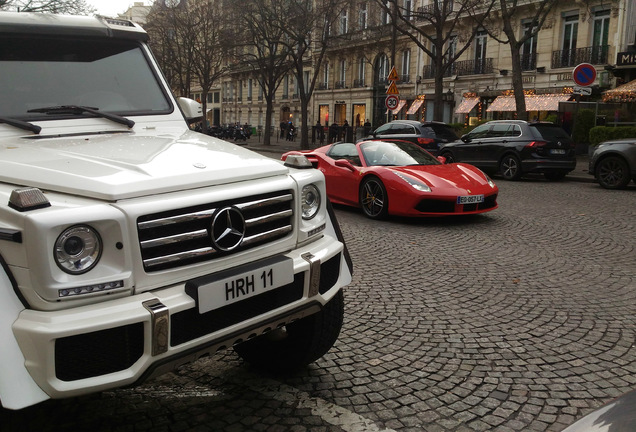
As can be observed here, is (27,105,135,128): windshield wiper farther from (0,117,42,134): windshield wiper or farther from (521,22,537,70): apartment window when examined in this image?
(521,22,537,70): apartment window

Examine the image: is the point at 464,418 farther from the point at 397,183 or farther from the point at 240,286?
the point at 397,183

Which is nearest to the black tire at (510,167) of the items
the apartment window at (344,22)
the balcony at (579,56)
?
the balcony at (579,56)

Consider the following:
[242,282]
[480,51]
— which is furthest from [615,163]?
[480,51]

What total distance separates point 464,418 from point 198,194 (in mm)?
1788

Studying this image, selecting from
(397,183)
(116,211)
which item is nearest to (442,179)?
(397,183)

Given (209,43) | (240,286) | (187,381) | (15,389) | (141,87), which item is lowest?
(187,381)

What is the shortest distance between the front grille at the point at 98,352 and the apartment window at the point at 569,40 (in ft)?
108

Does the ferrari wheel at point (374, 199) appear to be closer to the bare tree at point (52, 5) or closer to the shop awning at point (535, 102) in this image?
the bare tree at point (52, 5)

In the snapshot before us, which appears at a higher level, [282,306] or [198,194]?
[198,194]

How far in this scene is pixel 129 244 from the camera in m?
2.22

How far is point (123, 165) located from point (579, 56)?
32202 millimetres

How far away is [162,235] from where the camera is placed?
7.67 feet

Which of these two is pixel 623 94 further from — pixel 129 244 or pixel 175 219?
pixel 129 244

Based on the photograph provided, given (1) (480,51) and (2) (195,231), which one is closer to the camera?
(2) (195,231)
